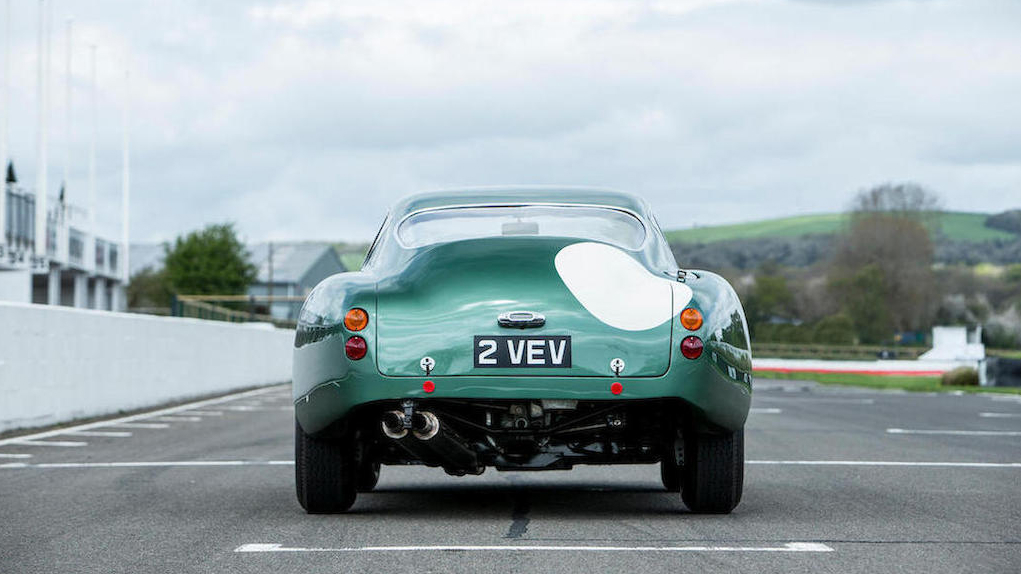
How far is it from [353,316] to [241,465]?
13.7 ft

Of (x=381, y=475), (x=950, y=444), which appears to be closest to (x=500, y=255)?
(x=381, y=475)

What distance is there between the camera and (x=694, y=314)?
6176 mm

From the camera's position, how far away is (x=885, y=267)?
11444 cm

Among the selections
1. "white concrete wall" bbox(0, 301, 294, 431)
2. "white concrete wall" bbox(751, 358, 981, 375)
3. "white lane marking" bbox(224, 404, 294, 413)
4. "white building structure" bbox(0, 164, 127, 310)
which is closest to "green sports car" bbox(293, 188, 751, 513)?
"white concrete wall" bbox(0, 301, 294, 431)

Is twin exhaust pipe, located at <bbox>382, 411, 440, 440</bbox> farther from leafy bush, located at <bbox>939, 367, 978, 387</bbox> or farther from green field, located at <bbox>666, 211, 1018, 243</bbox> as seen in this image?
green field, located at <bbox>666, 211, 1018, 243</bbox>

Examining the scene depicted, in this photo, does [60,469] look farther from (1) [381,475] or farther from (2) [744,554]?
(2) [744,554]

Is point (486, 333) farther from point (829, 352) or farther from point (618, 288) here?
point (829, 352)

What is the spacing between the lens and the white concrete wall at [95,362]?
13859 mm

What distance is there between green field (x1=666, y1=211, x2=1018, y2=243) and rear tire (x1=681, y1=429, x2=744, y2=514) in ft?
458

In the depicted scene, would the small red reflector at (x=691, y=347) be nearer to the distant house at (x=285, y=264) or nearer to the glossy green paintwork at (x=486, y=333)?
the glossy green paintwork at (x=486, y=333)

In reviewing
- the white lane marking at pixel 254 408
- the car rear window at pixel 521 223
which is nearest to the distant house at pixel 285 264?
the white lane marking at pixel 254 408

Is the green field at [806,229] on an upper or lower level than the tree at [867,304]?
upper

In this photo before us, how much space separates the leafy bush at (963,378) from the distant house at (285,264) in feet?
256

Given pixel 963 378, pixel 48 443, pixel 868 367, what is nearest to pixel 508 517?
pixel 48 443
